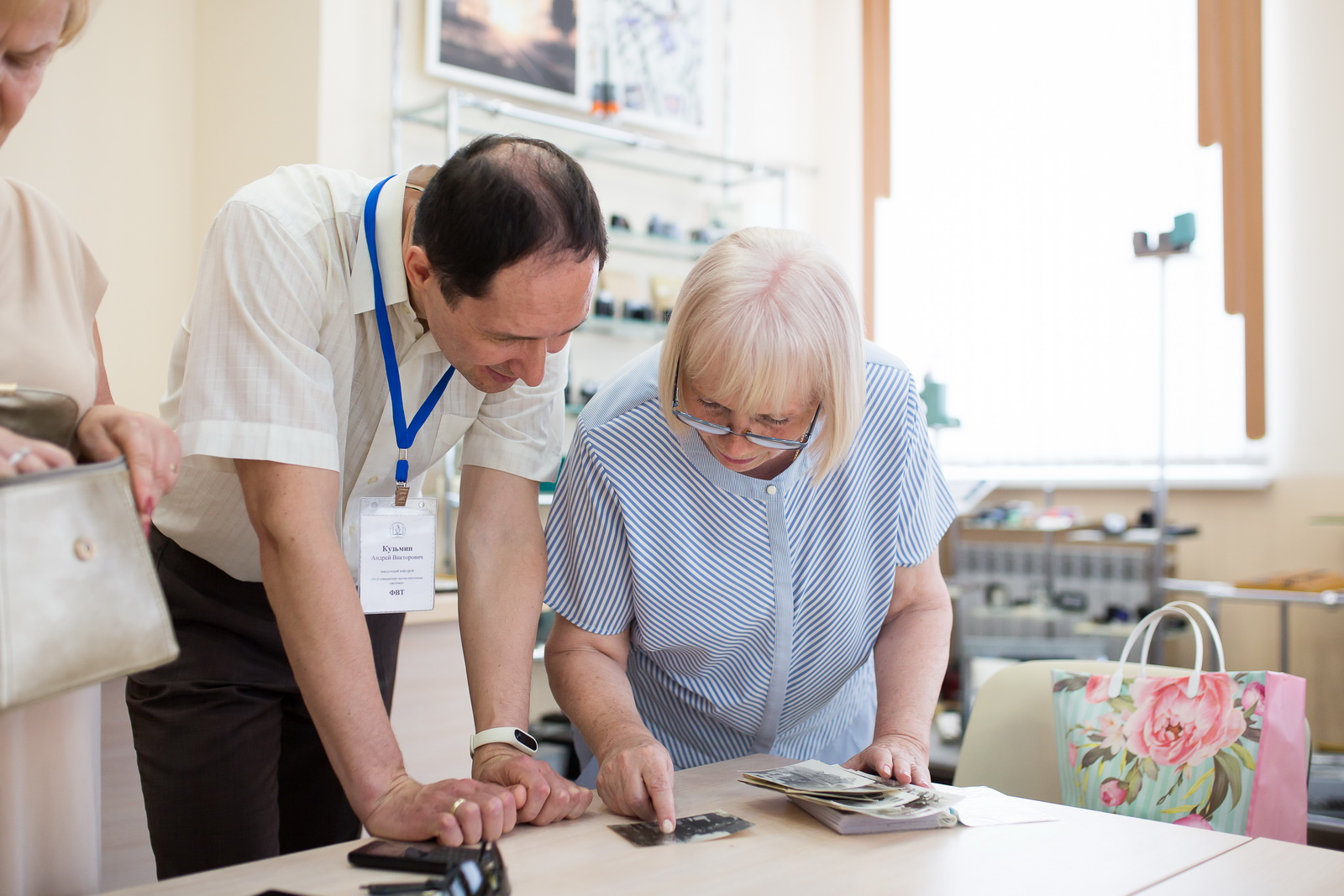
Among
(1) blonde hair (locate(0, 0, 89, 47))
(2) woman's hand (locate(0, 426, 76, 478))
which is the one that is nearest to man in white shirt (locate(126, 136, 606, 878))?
(1) blonde hair (locate(0, 0, 89, 47))

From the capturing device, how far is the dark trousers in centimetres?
147

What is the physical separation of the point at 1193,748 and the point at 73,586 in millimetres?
1448

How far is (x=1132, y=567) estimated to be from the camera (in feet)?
13.9

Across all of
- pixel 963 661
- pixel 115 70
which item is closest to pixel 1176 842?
pixel 963 661

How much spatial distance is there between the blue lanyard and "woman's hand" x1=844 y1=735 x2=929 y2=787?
71 centimetres

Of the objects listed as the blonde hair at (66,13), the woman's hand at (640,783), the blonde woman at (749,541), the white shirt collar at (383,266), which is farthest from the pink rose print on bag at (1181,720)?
the blonde hair at (66,13)

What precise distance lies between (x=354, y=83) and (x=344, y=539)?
8.17 ft

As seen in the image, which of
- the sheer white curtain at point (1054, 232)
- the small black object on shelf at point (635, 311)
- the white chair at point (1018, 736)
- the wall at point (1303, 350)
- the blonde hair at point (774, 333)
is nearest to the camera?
the blonde hair at point (774, 333)

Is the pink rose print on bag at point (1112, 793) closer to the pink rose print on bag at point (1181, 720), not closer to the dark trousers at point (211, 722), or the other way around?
the pink rose print on bag at point (1181, 720)

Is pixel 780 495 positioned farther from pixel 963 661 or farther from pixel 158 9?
pixel 158 9

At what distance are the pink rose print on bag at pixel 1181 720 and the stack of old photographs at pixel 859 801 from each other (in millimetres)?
443

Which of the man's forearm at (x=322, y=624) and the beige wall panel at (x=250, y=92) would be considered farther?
the beige wall panel at (x=250, y=92)

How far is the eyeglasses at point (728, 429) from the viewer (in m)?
1.40

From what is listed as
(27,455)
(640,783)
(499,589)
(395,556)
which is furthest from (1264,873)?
(27,455)
